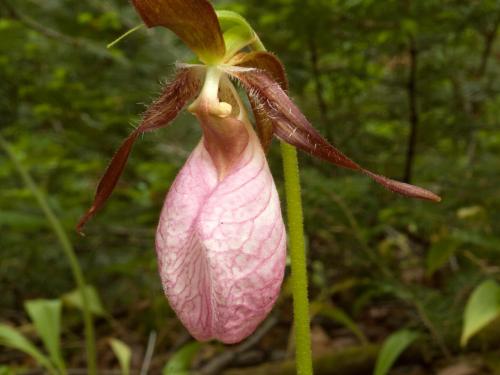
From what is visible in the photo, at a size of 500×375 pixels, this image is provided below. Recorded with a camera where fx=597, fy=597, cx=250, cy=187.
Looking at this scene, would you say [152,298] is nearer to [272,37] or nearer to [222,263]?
[272,37]

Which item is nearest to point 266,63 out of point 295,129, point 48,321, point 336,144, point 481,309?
point 295,129

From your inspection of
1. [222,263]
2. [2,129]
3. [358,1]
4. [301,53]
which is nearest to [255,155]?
[222,263]

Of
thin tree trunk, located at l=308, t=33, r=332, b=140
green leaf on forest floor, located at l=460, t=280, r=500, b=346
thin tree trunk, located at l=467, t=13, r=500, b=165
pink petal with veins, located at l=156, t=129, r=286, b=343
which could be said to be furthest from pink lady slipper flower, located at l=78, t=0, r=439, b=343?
thin tree trunk, located at l=467, t=13, r=500, b=165

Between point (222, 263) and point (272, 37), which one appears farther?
point (272, 37)

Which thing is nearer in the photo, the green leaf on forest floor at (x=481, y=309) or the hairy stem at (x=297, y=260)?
the hairy stem at (x=297, y=260)

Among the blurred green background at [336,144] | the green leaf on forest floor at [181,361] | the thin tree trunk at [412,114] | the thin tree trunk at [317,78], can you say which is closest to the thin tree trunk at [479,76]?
the blurred green background at [336,144]

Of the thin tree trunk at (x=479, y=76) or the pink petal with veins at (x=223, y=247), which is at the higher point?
the pink petal with veins at (x=223, y=247)

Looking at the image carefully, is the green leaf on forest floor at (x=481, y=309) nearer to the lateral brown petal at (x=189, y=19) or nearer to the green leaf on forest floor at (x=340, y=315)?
the green leaf on forest floor at (x=340, y=315)
